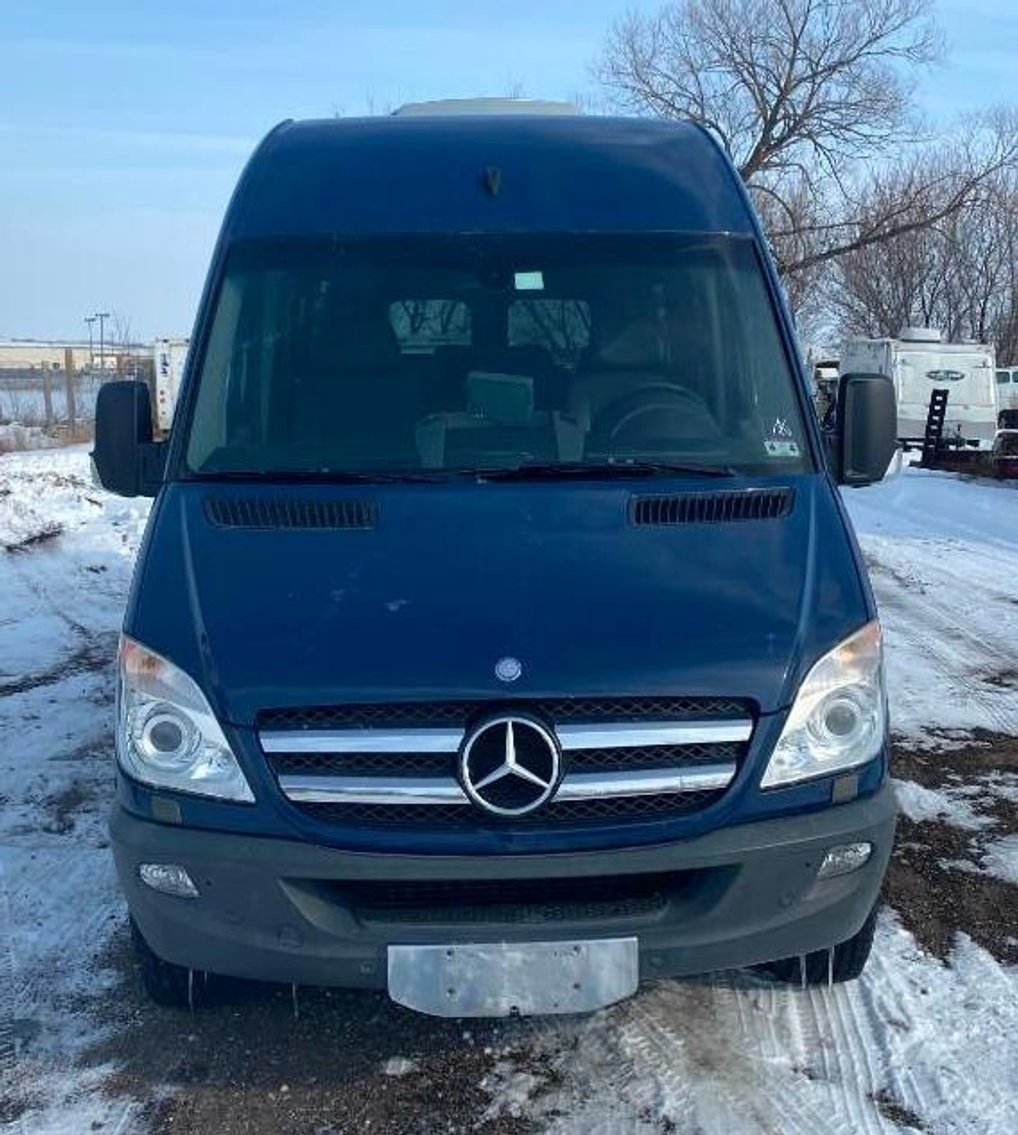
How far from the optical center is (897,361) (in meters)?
30.9

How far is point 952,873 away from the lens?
15.9 feet

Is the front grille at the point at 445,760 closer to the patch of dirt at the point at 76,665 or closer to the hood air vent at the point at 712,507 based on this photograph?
the hood air vent at the point at 712,507

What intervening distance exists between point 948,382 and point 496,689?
2962 cm

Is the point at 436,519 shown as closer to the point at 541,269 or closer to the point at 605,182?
the point at 541,269

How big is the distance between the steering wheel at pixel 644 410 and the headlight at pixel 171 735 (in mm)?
1538

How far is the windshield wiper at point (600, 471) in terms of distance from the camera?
13.2 ft

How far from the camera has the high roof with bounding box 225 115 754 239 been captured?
4.57 meters

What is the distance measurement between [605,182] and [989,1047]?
293 centimetres

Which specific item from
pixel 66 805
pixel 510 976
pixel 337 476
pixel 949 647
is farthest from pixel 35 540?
pixel 510 976

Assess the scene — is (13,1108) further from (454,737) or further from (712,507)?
(712,507)

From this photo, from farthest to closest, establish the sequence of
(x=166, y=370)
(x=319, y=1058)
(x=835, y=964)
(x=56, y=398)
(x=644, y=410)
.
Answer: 1. (x=56, y=398)
2. (x=166, y=370)
3. (x=644, y=410)
4. (x=835, y=964)
5. (x=319, y=1058)

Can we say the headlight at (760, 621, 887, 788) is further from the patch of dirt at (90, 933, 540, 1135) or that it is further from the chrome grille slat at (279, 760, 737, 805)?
the patch of dirt at (90, 933, 540, 1135)

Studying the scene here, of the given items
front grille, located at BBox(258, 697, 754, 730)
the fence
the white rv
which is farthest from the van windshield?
the white rv

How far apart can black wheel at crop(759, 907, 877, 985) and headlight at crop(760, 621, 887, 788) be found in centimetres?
72
